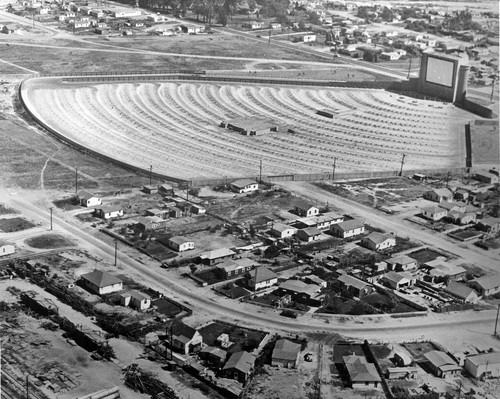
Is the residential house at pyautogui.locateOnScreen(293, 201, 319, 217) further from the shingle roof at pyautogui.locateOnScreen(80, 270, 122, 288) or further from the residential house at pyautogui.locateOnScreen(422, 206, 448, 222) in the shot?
the shingle roof at pyautogui.locateOnScreen(80, 270, 122, 288)

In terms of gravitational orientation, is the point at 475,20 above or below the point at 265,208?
above

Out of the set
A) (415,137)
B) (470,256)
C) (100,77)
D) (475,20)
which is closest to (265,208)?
(470,256)

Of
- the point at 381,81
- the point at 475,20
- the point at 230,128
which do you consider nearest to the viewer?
the point at 230,128

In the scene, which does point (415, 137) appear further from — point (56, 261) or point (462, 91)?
point (56, 261)

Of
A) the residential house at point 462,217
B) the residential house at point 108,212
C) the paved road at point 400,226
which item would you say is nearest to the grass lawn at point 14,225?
the residential house at point 108,212

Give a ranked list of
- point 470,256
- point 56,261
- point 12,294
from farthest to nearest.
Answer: point 470,256, point 56,261, point 12,294

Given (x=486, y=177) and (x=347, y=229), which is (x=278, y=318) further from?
(x=486, y=177)

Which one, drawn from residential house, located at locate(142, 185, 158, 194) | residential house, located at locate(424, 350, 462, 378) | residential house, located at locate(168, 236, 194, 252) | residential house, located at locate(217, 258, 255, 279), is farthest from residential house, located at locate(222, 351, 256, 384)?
residential house, located at locate(142, 185, 158, 194)
